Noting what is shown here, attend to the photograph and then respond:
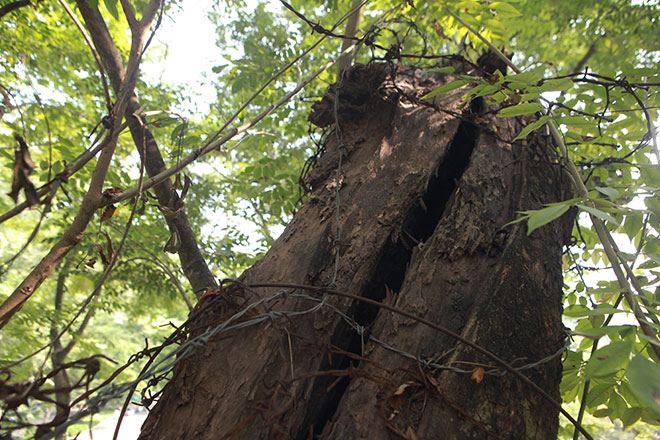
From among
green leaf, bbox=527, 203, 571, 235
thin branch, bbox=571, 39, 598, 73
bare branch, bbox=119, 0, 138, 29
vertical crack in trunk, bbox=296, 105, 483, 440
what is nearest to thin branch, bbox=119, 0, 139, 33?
bare branch, bbox=119, 0, 138, 29

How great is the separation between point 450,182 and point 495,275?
1.95 feet

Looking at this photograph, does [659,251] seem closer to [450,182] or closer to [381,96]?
[450,182]

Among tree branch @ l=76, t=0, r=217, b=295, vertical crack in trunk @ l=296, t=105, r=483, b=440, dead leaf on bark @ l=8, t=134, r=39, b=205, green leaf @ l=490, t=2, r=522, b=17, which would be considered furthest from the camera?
green leaf @ l=490, t=2, r=522, b=17

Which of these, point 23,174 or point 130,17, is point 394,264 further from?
point 130,17

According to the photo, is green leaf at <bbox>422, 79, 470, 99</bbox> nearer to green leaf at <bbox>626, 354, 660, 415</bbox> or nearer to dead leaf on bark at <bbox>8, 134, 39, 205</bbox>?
green leaf at <bbox>626, 354, 660, 415</bbox>

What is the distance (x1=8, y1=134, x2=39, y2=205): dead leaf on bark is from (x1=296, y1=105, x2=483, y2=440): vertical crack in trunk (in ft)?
3.02

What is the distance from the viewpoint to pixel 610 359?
753 millimetres

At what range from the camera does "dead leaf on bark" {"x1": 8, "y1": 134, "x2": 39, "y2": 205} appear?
0.85 m

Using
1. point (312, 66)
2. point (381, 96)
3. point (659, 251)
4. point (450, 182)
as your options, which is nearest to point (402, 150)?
point (450, 182)

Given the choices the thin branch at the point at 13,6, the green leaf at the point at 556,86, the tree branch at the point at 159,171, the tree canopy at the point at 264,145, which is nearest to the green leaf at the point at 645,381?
the tree canopy at the point at 264,145

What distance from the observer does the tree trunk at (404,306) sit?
105 centimetres

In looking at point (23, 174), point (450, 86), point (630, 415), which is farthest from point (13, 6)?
point (630, 415)

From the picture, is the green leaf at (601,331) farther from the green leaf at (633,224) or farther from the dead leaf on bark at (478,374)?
the green leaf at (633,224)

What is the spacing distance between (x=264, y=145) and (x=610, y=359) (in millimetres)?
3080
